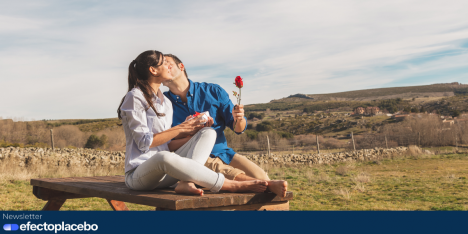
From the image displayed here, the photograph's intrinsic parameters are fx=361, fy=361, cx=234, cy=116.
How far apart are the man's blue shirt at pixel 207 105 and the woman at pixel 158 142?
0.32m

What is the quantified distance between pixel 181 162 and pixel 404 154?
21.3 meters

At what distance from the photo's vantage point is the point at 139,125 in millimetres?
2455

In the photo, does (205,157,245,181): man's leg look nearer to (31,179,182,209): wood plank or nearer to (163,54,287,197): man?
(163,54,287,197): man

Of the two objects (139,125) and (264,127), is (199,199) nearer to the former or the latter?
(139,125)

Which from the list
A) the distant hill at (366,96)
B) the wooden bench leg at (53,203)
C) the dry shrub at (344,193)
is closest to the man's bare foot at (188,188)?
the wooden bench leg at (53,203)

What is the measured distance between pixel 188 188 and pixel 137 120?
61cm

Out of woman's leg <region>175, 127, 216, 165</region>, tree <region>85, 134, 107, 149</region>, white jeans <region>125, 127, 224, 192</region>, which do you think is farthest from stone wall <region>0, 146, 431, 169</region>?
tree <region>85, 134, 107, 149</region>

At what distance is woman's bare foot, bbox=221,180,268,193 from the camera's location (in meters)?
2.26

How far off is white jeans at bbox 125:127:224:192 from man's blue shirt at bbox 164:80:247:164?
1.93 ft

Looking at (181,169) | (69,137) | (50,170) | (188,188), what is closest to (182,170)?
(181,169)

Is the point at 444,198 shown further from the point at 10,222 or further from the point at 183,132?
the point at 10,222

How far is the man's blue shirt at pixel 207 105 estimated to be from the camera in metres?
3.19

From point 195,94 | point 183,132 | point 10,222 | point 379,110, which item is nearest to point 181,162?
point 183,132

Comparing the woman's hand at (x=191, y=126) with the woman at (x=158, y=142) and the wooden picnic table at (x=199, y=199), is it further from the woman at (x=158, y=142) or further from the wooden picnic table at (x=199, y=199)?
the wooden picnic table at (x=199, y=199)
